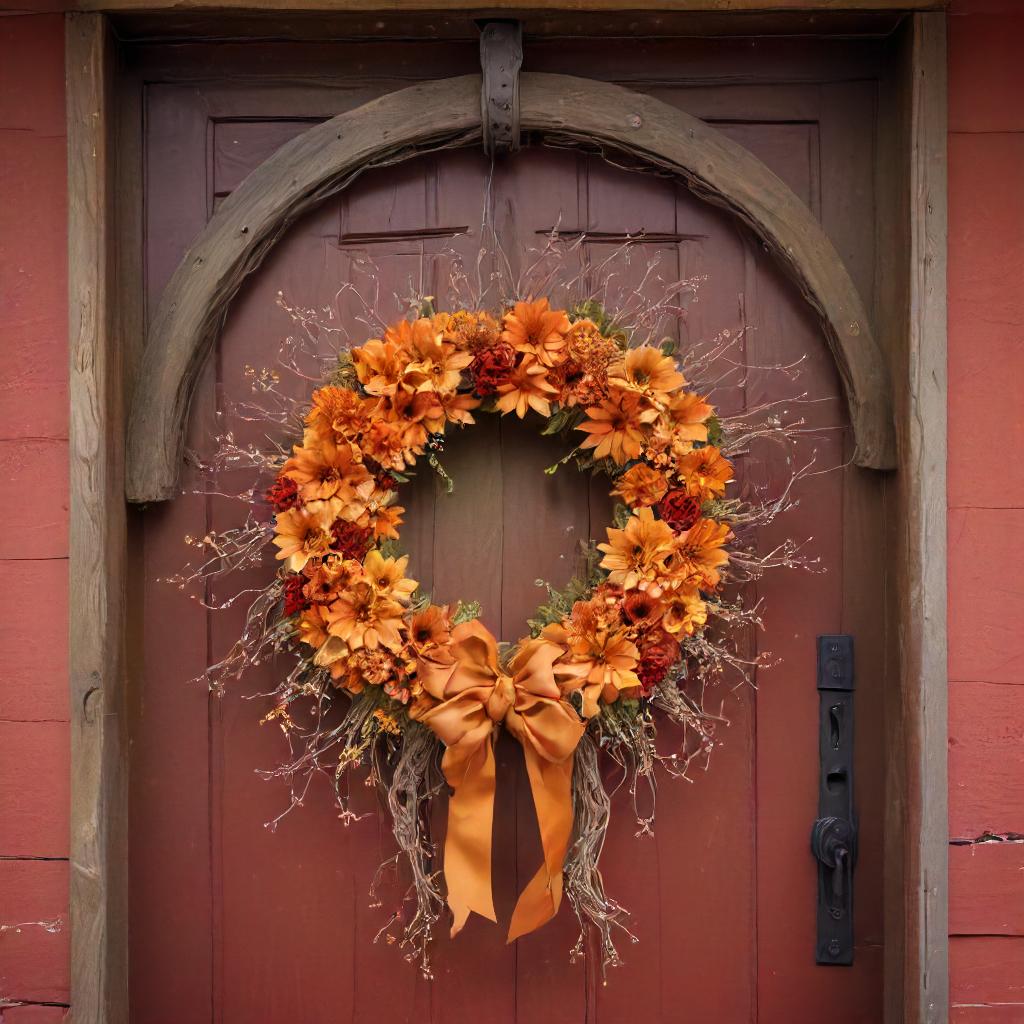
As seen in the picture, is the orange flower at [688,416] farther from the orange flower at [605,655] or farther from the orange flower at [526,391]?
the orange flower at [605,655]

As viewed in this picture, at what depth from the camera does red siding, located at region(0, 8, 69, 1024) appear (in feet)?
5.37

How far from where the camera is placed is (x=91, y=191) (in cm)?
163

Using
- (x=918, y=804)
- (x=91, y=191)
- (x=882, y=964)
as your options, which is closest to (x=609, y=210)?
(x=91, y=191)

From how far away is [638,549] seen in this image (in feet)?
5.20

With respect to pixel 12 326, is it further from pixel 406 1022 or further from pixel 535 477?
pixel 406 1022

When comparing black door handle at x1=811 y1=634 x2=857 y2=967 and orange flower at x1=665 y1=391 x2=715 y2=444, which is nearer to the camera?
orange flower at x1=665 y1=391 x2=715 y2=444

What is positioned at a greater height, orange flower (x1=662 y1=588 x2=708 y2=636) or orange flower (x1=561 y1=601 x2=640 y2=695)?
orange flower (x1=662 y1=588 x2=708 y2=636)

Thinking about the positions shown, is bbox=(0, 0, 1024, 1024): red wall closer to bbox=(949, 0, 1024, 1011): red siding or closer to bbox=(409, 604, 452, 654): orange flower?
bbox=(949, 0, 1024, 1011): red siding

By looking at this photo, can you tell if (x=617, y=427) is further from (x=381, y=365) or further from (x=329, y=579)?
(x=329, y=579)

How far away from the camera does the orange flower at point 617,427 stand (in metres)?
1.59

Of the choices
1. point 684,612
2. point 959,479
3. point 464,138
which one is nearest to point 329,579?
point 684,612

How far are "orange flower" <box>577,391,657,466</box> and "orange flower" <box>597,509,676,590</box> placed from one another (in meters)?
0.11

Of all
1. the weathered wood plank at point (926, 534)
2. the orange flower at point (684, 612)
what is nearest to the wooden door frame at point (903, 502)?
the weathered wood plank at point (926, 534)

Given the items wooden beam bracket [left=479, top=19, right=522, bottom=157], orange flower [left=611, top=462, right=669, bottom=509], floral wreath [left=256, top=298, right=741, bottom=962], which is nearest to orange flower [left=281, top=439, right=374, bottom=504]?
floral wreath [left=256, top=298, right=741, bottom=962]
